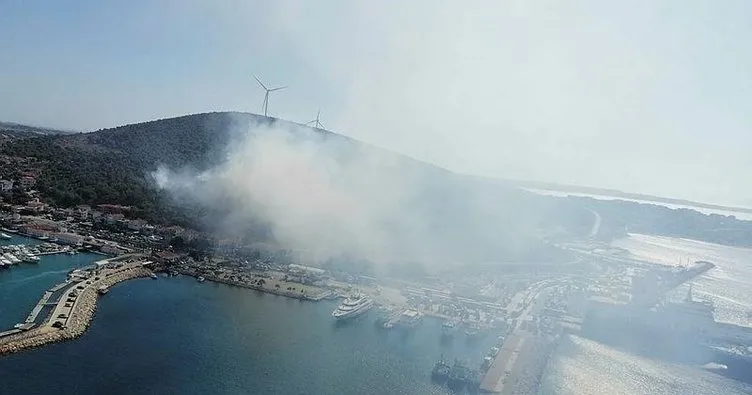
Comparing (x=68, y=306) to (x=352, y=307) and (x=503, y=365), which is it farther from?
(x=503, y=365)

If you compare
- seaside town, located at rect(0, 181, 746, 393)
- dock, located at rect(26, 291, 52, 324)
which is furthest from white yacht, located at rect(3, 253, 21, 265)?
dock, located at rect(26, 291, 52, 324)

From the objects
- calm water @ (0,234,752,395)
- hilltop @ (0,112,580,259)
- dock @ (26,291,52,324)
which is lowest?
calm water @ (0,234,752,395)

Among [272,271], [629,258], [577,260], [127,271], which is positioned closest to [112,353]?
[127,271]

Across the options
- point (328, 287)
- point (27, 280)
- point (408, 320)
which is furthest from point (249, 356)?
point (27, 280)

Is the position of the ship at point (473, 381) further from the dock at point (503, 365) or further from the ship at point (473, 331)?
the ship at point (473, 331)

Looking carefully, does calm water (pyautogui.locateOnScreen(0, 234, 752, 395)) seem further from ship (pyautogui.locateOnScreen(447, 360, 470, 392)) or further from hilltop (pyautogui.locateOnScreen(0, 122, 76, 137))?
hilltop (pyautogui.locateOnScreen(0, 122, 76, 137))

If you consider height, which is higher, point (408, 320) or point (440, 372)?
point (408, 320)
